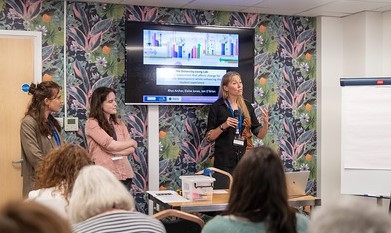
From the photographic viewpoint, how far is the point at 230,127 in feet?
17.1

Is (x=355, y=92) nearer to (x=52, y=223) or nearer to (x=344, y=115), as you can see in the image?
(x=344, y=115)

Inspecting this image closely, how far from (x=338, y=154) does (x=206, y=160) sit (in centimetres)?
158

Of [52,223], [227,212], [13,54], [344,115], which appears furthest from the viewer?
[344,115]

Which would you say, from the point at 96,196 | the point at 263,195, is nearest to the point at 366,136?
the point at 263,195

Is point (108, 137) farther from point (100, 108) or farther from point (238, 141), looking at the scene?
A: point (238, 141)

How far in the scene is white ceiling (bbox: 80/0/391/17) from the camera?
5301 mm

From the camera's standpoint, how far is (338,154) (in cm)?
614

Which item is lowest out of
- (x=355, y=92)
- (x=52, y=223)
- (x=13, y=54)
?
(x=52, y=223)

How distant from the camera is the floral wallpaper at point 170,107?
521 cm

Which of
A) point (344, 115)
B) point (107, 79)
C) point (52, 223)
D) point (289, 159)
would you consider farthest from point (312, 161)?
point (52, 223)

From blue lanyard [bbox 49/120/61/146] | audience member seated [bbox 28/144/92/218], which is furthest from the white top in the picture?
blue lanyard [bbox 49/120/61/146]

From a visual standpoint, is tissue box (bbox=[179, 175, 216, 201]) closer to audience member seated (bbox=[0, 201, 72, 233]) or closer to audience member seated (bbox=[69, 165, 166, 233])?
audience member seated (bbox=[69, 165, 166, 233])

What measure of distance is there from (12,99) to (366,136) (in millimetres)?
3475

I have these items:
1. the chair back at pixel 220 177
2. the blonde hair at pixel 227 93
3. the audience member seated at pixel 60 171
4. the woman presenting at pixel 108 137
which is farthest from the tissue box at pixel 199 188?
the blonde hair at pixel 227 93
